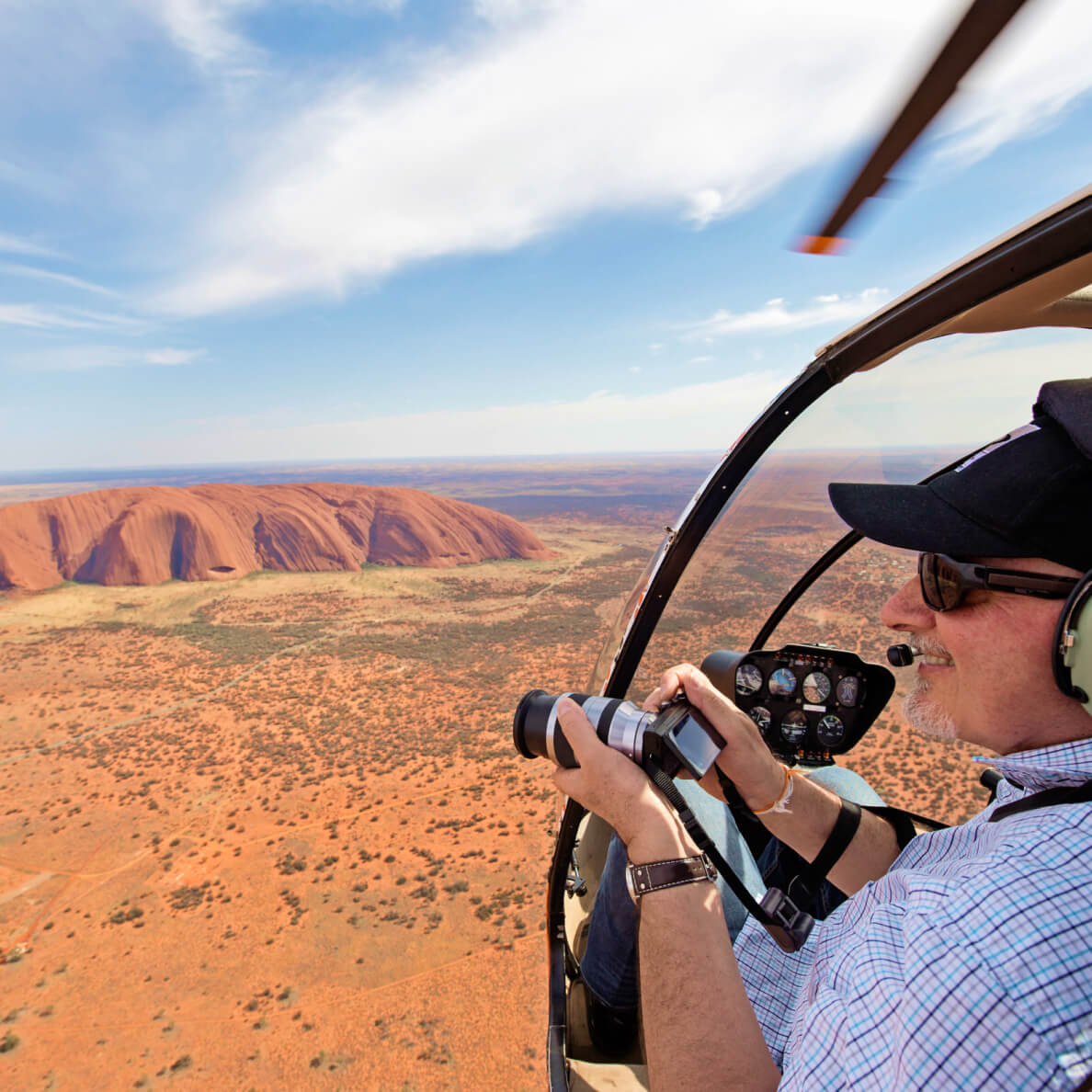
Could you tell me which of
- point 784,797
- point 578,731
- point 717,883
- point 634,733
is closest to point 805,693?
point 784,797

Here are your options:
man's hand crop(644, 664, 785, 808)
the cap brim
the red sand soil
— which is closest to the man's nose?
the cap brim

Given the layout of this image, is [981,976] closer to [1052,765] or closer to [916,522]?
[1052,765]

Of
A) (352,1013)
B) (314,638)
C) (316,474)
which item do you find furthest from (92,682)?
(316,474)

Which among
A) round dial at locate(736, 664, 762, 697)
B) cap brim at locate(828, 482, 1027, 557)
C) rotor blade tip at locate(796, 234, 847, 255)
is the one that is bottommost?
round dial at locate(736, 664, 762, 697)

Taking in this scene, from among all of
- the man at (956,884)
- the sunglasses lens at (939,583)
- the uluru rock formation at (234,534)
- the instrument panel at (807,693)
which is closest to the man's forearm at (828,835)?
the man at (956,884)

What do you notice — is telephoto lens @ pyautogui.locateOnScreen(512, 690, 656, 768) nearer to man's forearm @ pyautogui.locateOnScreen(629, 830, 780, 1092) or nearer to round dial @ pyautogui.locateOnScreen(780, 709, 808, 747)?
man's forearm @ pyautogui.locateOnScreen(629, 830, 780, 1092)

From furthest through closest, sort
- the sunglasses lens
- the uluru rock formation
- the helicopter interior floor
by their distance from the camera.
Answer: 1. the uluru rock formation
2. the helicopter interior floor
3. the sunglasses lens

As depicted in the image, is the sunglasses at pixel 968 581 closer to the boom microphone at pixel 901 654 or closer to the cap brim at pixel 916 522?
the cap brim at pixel 916 522
